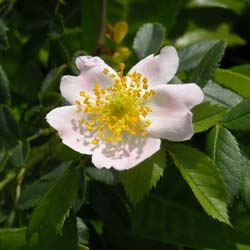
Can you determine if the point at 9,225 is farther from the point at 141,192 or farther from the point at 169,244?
the point at 141,192

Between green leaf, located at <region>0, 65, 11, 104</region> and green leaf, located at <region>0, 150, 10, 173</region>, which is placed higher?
green leaf, located at <region>0, 65, 11, 104</region>

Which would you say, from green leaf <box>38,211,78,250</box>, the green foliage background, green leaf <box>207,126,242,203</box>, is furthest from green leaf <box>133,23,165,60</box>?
green leaf <box>38,211,78,250</box>

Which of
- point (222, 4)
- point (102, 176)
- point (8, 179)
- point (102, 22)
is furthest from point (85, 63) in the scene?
point (222, 4)

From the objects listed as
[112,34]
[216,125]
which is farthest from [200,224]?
[112,34]

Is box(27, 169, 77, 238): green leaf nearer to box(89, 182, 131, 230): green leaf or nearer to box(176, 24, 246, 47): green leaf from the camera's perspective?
box(89, 182, 131, 230): green leaf

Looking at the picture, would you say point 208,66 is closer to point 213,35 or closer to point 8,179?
point 8,179

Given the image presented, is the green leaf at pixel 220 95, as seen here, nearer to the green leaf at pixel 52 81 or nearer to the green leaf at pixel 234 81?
the green leaf at pixel 234 81

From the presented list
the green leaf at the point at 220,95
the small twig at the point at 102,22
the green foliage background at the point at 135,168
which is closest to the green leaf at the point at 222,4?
the green foliage background at the point at 135,168
